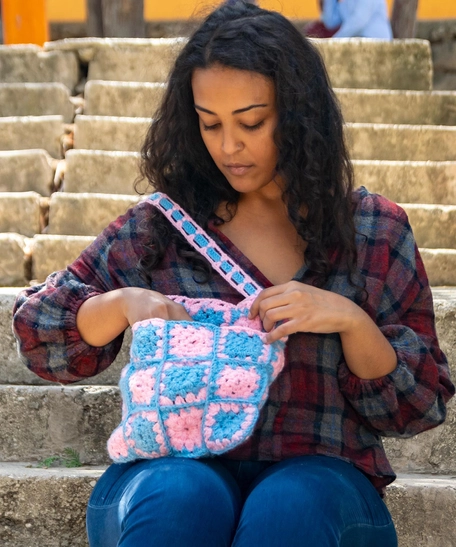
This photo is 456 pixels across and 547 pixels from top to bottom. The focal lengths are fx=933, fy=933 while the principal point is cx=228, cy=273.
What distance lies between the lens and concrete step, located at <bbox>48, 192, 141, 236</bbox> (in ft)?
12.6

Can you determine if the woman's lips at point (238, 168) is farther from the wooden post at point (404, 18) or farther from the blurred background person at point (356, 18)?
the wooden post at point (404, 18)

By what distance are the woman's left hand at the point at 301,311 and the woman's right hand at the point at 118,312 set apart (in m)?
0.18

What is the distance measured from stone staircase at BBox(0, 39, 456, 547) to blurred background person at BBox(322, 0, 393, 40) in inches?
40.1

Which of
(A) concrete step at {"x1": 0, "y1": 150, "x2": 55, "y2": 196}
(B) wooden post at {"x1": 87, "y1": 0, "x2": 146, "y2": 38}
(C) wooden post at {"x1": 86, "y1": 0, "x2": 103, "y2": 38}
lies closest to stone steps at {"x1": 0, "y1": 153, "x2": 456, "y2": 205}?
(A) concrete step at {"x1": 0, "y1": 150, "x2": 55, "y2": 196}

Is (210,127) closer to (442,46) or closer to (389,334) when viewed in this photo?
(389,334)

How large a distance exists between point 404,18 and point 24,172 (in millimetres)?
4226

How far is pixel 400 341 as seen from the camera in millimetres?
1979

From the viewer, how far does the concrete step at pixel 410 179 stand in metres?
4.07

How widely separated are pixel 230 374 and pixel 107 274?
0.47m

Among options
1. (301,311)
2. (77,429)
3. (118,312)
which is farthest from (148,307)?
(77,429)

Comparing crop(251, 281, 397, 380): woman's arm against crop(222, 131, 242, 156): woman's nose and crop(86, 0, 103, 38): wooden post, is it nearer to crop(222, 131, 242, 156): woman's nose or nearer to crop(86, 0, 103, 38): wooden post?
crop(222, 131, 242, 156): woman's nose

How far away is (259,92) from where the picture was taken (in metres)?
1.96

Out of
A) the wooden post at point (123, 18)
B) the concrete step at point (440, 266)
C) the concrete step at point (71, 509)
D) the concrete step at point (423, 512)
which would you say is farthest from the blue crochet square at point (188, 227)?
the wooden post at point (123, 18)

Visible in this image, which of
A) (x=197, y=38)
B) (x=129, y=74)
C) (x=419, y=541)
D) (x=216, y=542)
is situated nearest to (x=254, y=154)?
(x=197, y=38)
